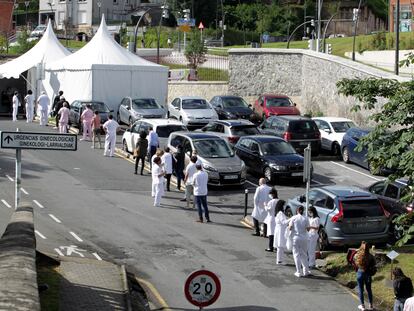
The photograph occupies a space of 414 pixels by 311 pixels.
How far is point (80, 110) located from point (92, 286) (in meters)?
22.0

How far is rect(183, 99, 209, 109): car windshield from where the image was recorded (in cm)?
3928

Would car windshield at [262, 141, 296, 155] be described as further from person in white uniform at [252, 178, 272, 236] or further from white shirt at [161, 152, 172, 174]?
person in white uniform at [252, 178, 272, 236]

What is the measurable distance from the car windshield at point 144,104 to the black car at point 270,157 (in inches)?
376

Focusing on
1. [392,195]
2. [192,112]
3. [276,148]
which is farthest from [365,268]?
[192,112]

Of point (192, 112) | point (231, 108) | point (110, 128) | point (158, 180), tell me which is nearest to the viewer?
point (158, 180)

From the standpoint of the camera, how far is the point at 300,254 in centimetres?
1722

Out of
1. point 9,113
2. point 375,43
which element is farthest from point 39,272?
point 375,43

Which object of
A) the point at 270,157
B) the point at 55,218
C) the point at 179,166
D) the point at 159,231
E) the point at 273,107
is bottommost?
the point at 159,231

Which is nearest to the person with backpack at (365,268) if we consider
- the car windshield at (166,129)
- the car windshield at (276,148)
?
the car windshield at (276,148)

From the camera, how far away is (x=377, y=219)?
19.2m

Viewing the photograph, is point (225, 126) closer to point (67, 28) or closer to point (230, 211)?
point (230, 211)

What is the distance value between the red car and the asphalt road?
9.61 meters

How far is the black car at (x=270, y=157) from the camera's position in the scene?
27.0 metres

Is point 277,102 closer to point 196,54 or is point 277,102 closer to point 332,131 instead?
point 332,131
